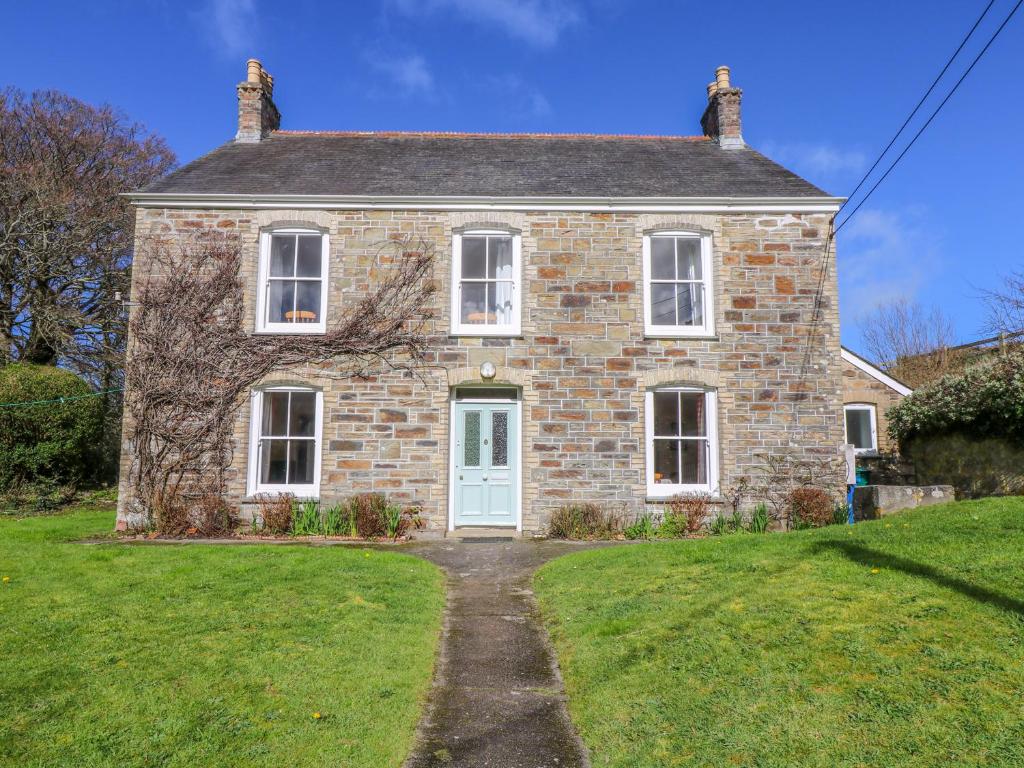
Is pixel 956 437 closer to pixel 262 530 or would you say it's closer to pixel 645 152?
pixel 645 152

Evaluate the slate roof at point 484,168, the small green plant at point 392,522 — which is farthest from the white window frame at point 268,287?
the small green plant at point 392,522

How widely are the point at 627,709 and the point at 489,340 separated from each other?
9.03m

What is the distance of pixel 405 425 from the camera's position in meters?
12.9

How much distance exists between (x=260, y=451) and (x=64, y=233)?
13.3 m

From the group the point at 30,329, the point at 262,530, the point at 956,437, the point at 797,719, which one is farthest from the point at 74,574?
the point at 30,329

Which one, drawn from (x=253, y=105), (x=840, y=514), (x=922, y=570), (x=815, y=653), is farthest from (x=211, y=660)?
(x=253, y=105)

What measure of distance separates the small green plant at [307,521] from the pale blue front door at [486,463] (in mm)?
2362

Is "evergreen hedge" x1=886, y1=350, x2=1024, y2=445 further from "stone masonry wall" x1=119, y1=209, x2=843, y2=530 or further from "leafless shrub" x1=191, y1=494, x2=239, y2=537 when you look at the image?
"leafless shrub" x1=191, y1=494, x2=239, y2=537

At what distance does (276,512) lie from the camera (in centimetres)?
1239

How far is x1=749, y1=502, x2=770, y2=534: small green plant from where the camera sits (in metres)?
12.5

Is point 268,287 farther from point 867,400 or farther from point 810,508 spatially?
point 867,400

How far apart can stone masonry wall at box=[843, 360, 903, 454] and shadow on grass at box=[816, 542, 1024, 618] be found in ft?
39.6

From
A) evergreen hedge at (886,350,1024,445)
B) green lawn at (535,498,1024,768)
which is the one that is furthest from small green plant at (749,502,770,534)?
green lawn at (535,498,1024,768)

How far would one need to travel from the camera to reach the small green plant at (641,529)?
12305 millimetres
